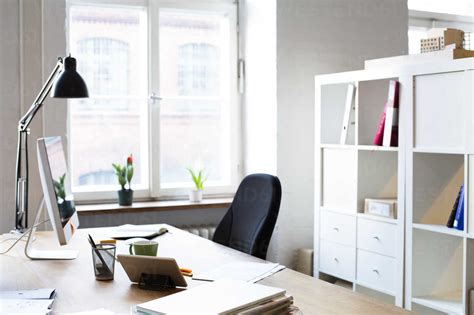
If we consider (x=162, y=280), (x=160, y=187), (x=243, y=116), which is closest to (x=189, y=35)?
(x=243, y=116)

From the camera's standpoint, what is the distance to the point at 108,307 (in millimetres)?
1792

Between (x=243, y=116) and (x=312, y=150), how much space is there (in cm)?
58

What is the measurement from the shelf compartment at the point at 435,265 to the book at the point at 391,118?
498 millimetres

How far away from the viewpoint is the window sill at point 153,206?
3913 mm

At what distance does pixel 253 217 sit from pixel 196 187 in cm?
137

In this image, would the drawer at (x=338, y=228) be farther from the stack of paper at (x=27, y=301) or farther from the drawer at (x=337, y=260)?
the stack of paper at (x=27, y=301)

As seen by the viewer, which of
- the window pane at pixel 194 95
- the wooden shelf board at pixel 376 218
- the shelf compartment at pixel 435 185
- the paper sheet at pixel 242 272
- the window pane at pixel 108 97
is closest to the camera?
the paper sheet at pixel 242 272

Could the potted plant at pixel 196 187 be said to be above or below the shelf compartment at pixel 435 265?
above

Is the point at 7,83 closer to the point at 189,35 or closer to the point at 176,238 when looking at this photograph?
the point at 189,35

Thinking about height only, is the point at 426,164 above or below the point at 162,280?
above

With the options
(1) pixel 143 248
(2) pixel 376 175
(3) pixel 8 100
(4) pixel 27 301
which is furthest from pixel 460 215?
(3) pixel 8 100

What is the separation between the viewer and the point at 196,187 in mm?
4359

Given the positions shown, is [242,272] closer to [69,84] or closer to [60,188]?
[60,188]

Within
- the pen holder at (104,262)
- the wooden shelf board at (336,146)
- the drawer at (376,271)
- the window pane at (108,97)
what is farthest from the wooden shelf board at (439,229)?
the window pane at (108,97)
